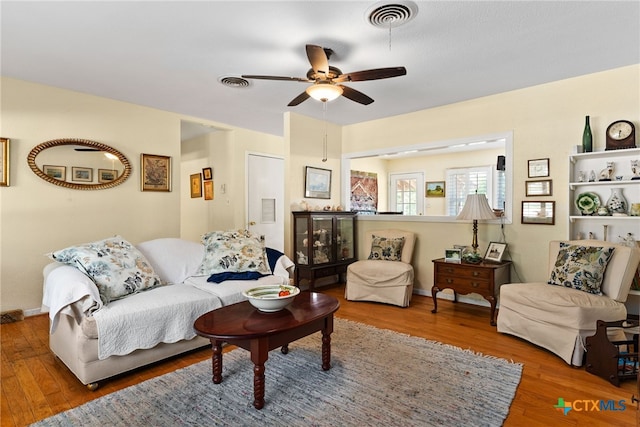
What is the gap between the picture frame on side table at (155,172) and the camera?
167 inches

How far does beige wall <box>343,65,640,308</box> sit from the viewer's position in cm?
312

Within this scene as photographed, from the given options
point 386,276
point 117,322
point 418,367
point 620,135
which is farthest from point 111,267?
point 620,135

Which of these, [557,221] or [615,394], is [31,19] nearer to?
[615,394]

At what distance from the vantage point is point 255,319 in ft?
6.57

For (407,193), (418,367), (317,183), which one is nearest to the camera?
(418,367)

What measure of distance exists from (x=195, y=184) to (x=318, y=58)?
4519 millimetres

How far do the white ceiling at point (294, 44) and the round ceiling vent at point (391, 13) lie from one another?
0.05m

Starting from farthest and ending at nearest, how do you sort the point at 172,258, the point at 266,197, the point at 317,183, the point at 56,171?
1. the point at 266,197
2. the point at 317,183
3. the point at 56,171
4. the point at 172,258

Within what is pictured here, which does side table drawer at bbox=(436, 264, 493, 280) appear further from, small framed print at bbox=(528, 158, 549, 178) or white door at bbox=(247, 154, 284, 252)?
white door at bbox=(247, 154, 284, 252)

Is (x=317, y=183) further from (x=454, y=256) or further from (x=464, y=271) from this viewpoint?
(x=464, y=271)

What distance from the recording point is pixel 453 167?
6422 millimetres

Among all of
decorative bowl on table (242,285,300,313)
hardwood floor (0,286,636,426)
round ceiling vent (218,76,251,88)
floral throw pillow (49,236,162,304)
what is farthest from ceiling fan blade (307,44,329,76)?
hardwood floor (0,286,636,426)

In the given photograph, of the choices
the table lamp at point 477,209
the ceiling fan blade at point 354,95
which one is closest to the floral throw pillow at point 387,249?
the table lamp at point 477,209

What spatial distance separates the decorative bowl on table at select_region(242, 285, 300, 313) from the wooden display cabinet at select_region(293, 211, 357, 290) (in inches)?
82.1
